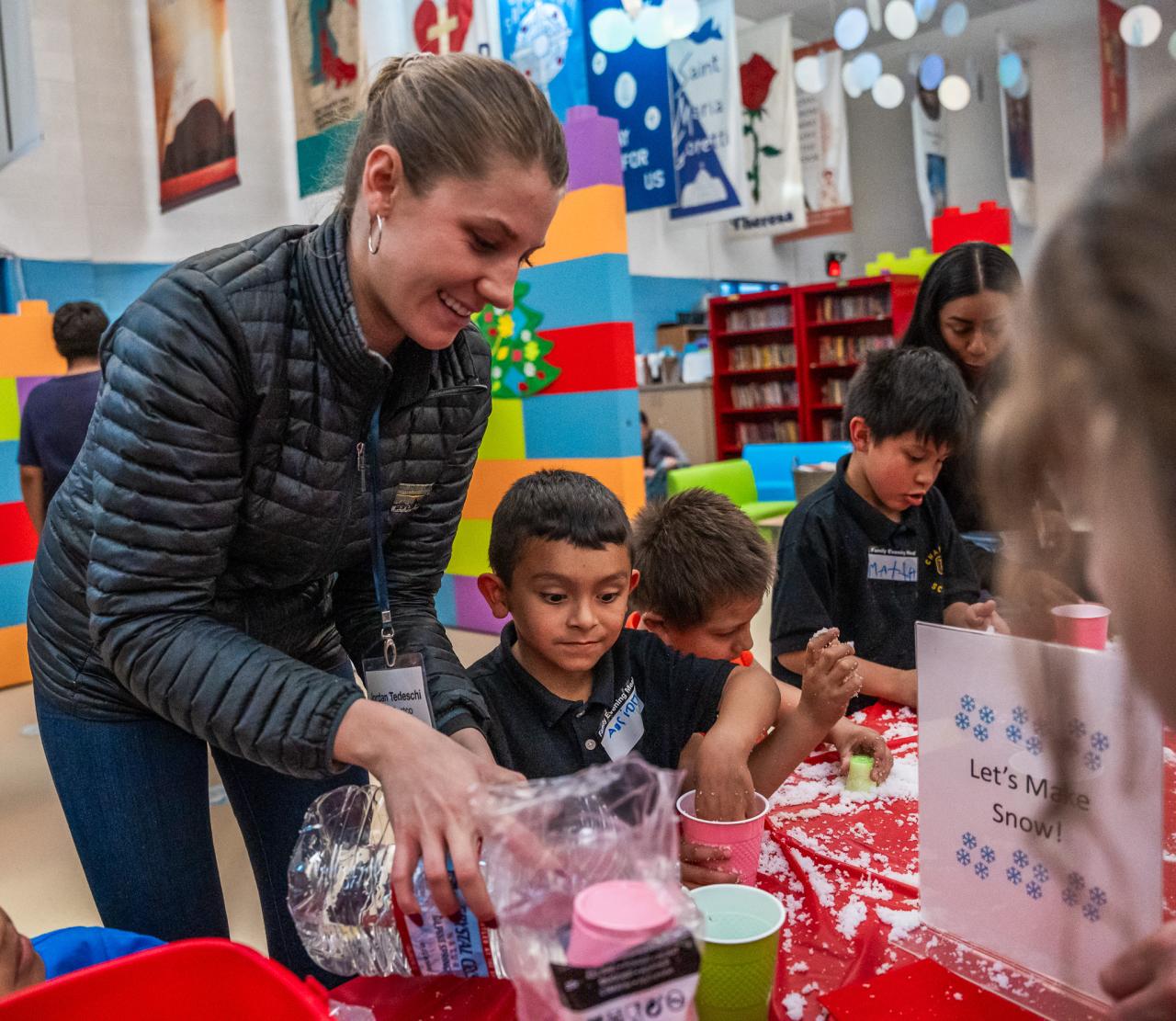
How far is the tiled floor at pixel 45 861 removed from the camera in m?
2.62

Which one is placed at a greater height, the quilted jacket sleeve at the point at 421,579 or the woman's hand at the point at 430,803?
the quilted jacket sleeve at the point at 421,579

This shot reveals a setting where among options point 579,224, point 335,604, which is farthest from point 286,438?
point 579,224

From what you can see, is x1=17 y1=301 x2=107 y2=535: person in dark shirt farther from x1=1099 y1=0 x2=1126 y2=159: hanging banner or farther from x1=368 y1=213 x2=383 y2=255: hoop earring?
x1=1099 y1=0 x2=1126 y2=159: hanging banner

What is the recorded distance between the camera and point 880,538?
6.31 ft

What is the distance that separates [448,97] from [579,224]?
369 centimetres

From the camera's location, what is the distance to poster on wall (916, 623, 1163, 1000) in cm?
74

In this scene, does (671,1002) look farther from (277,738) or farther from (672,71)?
(672,71)

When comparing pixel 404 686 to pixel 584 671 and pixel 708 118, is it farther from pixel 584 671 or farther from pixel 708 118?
pixel 708 118

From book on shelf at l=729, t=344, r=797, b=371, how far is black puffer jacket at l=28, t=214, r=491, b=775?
9.46 m

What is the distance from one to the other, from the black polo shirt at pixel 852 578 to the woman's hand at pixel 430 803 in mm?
1084

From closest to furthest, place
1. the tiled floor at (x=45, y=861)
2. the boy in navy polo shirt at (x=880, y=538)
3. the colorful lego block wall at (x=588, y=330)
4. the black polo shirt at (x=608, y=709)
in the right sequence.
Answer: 1. the black polo shirt at (x=608, y=709)
2. the boy in navy polo shirt at (x=880, y=538)
3. the tiled floor at (x=45, y=861)
4. the colorful lego block wall at (x=588, y=330)

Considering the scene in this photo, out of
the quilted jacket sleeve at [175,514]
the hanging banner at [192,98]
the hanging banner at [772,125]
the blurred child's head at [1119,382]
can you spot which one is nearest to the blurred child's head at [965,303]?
the quilted jacket sleeve at [175,514]

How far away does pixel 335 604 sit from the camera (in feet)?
4.77

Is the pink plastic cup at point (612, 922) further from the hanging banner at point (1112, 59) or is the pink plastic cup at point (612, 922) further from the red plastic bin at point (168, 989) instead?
the hanging banner at point (1112, 59)
